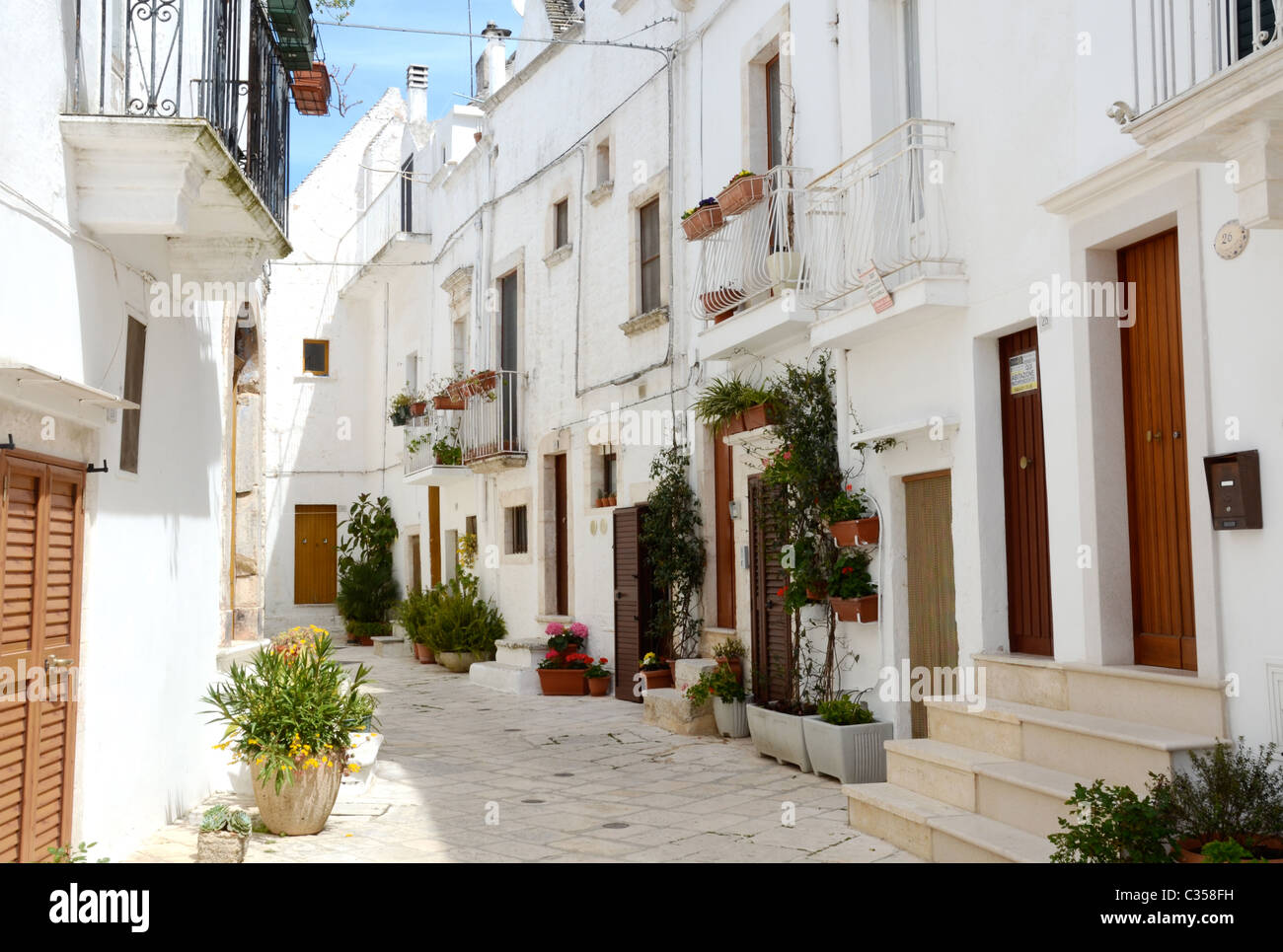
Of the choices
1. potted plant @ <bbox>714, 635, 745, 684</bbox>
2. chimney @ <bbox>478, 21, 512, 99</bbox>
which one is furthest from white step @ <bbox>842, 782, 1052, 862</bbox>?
chimney @ <bbox>478, 21, 512, 99</bbox>

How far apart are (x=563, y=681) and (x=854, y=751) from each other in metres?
6.41

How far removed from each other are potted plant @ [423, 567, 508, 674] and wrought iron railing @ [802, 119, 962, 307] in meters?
9.08

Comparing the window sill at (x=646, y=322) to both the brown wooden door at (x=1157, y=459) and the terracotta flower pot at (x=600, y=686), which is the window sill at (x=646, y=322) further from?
the brown wooden door at (x=1157, y=459)

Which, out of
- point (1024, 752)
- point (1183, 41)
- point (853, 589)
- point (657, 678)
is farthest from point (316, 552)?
point (1183, 41)

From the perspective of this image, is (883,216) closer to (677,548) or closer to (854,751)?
(854,751)

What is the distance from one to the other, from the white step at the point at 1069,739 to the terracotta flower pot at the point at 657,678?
205 inches

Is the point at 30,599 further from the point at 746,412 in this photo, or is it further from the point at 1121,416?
the point at 746,412

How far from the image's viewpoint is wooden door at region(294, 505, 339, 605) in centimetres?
2383

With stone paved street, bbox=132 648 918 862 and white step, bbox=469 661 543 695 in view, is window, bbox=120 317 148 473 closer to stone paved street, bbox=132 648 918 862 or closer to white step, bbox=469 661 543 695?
stone paved street, bbox=132 648 918 862

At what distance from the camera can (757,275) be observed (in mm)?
9891

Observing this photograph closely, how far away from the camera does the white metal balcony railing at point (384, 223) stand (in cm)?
2184

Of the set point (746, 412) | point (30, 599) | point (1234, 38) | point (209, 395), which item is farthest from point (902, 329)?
point (30, 599)

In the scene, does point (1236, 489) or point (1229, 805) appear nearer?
point (1229, 805)

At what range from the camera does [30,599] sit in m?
5.23
